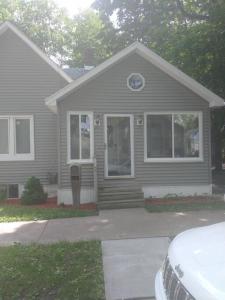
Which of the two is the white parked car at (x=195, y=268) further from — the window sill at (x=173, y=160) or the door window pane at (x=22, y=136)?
the door window pane at (x=22, y=136)

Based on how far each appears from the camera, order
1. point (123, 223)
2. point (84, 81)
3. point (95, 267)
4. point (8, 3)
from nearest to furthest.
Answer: point (95, 267) → point (123, 223) → point (84, 81) → point (8, 3)

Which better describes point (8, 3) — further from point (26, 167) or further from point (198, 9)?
point (26, 167)

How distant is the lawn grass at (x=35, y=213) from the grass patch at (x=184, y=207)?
1594mm

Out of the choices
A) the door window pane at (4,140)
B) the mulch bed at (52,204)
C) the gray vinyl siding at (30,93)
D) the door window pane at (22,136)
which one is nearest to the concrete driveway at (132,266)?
the mulch bed at (52,204)

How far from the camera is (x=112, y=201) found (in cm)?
1273

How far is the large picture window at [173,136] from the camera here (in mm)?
14578

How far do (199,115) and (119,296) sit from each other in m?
9.87

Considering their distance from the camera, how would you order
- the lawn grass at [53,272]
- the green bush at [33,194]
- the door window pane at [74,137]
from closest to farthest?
the lawn grass at [53,272], the green bush at [33,194], the door window pane at [74,137]

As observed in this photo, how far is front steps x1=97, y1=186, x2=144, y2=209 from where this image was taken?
1262cm

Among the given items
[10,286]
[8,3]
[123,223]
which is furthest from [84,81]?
[8,3]

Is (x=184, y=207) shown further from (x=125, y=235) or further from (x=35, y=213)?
(x=35, y=213)

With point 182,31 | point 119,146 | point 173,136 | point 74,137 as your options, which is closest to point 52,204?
point 74,137

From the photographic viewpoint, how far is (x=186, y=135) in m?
14.8

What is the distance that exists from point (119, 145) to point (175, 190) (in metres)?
2.26
